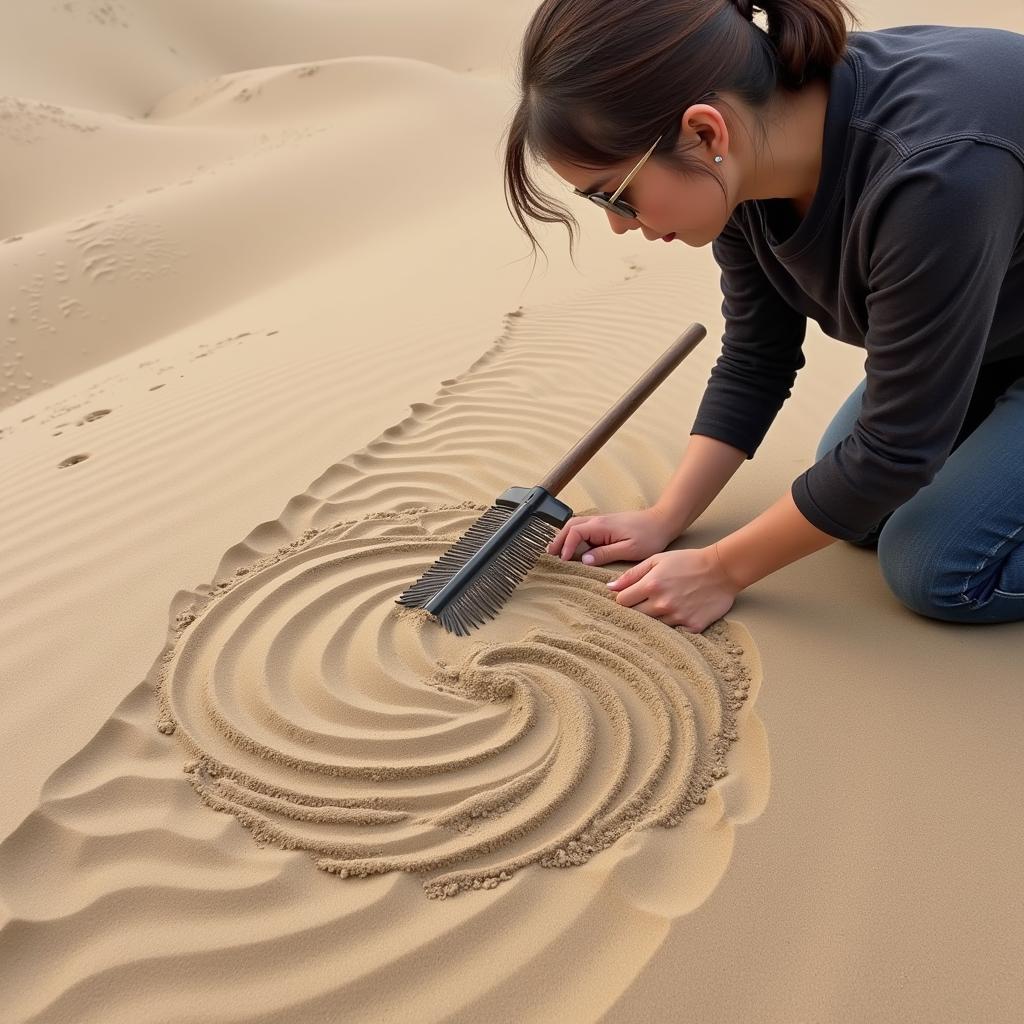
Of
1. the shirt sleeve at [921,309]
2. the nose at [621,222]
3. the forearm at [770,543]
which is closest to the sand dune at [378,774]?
the forearm at [770,543]

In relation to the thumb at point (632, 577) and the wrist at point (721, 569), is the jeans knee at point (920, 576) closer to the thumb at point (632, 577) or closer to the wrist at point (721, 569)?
the wrist at point (721, 569)

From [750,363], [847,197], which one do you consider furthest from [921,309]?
[750,363]

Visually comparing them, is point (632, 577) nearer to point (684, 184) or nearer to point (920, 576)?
point (920, 576)

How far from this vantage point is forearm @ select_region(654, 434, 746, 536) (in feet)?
8.20

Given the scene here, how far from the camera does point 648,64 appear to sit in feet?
5.18

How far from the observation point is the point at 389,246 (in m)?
7.35

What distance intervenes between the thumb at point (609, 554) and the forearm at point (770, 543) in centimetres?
30

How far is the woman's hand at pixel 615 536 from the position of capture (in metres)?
2.39

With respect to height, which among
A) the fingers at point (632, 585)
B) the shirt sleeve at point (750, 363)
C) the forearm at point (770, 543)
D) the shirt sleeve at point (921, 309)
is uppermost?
the shirt sleeve at point (921, 309)

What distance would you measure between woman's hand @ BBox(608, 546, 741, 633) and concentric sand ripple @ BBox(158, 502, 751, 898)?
0.12 ft

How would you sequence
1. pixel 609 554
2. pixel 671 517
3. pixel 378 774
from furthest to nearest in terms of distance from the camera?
pixel 671 517, pixel 609 554, pixel 378 774

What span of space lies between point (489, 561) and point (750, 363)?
0.92 meters

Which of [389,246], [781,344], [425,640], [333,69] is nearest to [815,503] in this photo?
[781,344]

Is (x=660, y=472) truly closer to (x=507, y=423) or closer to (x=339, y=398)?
(x=507, y=423)
